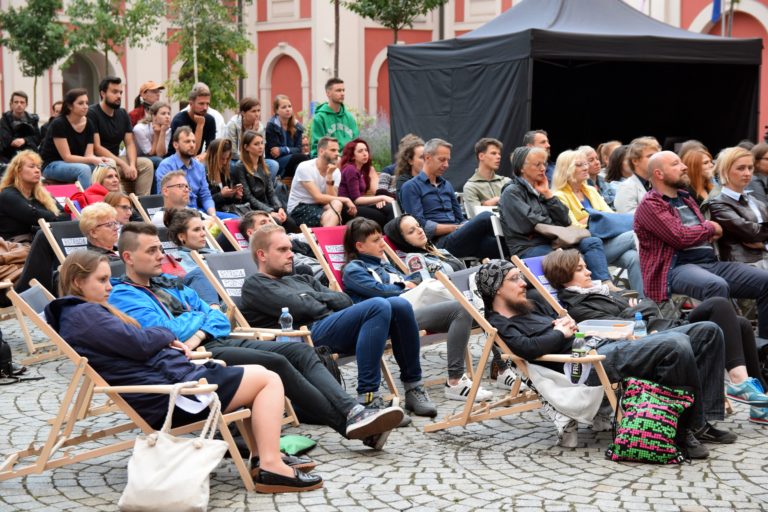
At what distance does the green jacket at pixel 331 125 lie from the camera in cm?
1319

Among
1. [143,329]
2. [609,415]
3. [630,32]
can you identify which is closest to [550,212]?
[609,415]

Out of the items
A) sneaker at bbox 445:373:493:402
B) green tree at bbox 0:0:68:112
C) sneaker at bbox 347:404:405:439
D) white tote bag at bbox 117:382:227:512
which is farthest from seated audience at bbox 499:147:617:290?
green tree at bbox 0:0:68:112

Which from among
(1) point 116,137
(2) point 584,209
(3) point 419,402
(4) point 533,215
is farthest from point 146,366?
(1) point 116,137

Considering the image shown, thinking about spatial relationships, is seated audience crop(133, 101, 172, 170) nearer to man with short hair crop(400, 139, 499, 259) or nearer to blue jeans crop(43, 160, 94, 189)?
blue jeans crop(43, 160, 94, 189)

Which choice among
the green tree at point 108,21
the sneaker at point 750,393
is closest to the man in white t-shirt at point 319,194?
the sneaker at point 750,393

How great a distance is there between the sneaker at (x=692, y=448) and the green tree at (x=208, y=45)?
2373 centimetres

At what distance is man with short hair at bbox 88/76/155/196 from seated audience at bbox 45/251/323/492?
650 centimetres

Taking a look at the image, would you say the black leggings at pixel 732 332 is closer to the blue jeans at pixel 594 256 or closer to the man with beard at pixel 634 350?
the man with beard at pixel 634 350

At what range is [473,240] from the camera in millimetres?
9781

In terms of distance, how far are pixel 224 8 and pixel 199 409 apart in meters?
25.5

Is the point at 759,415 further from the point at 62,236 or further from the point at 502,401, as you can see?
the point at 62,236

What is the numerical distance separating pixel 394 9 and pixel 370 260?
20.0 metres

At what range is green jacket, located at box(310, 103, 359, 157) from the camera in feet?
43.3

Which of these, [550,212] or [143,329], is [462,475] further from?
[550,212]
